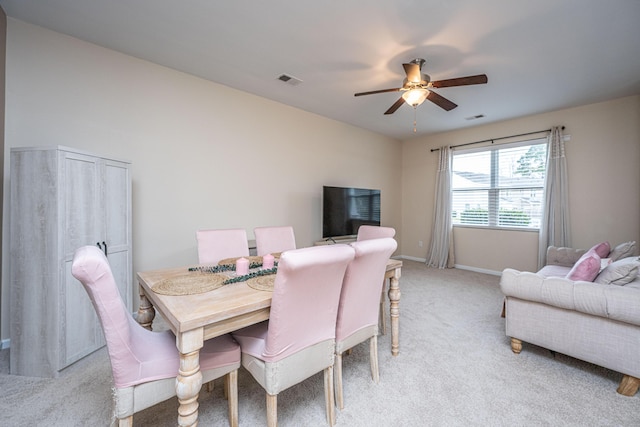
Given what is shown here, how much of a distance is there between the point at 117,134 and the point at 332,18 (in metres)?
2.32

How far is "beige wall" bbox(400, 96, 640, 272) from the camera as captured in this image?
3582 millimetres

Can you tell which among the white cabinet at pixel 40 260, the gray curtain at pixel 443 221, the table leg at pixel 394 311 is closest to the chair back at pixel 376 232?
the table leg at pixel 394 311

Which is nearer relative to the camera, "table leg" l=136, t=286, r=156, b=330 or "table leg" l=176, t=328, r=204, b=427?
"table leg" l=176, t=328, r=204, b=427

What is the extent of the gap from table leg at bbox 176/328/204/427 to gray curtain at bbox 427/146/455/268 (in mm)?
Result: 5041

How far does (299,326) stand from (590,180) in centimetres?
492

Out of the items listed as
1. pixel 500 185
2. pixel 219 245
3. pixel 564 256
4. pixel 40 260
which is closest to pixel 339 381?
pixel 219 245

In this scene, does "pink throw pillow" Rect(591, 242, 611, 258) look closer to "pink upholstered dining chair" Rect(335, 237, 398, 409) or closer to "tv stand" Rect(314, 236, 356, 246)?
"pink upholstered dining chair" Rect(335, 237, 398, 409)

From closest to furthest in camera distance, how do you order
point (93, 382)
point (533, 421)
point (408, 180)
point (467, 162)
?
point (533, 421)
point (93, 382)
point (467, 162)
point (408, 180)

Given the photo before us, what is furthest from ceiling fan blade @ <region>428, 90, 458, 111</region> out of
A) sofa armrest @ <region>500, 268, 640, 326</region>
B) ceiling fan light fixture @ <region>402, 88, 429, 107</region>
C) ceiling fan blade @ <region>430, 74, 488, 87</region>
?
sofa armrest @ <region>500, 268, 640, 326</region>

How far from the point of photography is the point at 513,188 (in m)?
4.60

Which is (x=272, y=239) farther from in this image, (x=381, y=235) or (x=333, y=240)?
(x=333, y=240)

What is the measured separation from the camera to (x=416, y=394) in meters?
1.71

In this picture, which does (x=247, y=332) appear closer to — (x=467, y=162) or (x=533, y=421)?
(x=533, y=421)

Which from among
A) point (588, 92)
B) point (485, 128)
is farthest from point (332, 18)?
point (485, 128)
